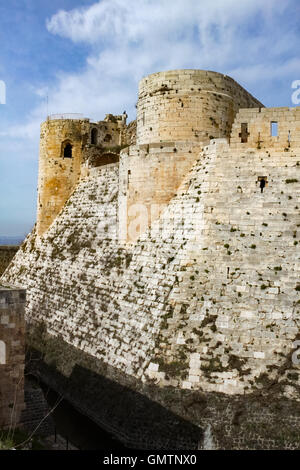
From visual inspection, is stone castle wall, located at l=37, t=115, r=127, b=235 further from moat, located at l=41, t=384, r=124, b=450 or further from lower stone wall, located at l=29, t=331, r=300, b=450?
lower stone wall, located at l=29, t=331, r=300, b=450

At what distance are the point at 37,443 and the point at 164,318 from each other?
4.56 m

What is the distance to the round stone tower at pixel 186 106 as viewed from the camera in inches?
641

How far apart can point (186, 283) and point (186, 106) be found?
24.9 ft

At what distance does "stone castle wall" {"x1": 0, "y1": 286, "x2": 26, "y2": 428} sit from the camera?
10188mm

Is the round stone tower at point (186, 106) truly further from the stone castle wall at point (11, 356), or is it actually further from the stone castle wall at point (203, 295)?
the stone castle wall at point (11, 356)

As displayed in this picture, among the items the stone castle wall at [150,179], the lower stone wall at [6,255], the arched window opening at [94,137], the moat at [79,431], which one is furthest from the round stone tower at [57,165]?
the moat at [79,431]

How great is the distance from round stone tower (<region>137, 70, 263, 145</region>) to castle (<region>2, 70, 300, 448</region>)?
0.04 metres

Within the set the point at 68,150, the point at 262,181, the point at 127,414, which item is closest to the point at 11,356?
the point at 127,414

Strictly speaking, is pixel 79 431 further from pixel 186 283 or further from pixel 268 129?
pixel 268 129

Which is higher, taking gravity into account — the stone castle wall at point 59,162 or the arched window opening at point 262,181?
the stone castle wall at point 59,162

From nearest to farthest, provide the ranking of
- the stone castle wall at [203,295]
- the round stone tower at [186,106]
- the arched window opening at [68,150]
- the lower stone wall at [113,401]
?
the lower stone wall at [113,401]
the stone castle wall at [203,295]
the round stone tower at [186,106]
the arched window opening at [68,150]

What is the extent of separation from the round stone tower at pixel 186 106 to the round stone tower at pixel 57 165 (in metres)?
7.37
